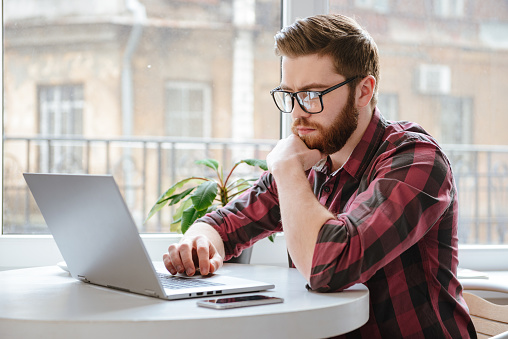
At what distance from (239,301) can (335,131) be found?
640mm

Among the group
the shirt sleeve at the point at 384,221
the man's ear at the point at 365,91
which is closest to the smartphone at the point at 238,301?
the shirt sleeve at the point at 384,221

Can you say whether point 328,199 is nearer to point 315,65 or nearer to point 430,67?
A: point 315,65

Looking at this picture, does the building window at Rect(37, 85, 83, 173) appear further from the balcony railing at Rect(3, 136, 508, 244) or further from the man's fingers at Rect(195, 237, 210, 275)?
the man's fingers at Rect(195, 237, 210, 275)

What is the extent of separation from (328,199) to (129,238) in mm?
704

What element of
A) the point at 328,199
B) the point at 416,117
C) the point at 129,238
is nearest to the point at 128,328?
the point at 129,238

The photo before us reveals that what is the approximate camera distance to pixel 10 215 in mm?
2576

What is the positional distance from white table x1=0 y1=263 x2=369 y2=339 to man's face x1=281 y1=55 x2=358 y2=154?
0.43 meters

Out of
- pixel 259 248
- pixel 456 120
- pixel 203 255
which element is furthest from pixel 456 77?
pixel 203 255

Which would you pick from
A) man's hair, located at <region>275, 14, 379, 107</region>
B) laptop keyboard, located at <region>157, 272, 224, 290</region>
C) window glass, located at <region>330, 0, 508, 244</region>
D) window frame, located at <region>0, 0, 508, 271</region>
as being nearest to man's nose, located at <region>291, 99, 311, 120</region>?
man's hair, located at <region>275, 14, 379, 107</region>

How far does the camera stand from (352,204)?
4.51ft

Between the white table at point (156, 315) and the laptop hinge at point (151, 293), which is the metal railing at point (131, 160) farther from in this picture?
the laptop hinge at point (151, 293)

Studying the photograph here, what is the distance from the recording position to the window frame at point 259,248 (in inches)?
95.7

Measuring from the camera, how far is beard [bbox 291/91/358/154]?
1605 mm

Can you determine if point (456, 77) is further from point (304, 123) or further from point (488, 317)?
point (304, 123)
